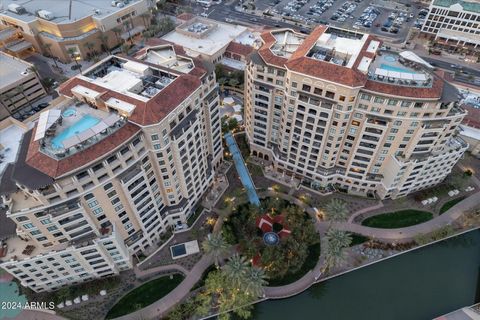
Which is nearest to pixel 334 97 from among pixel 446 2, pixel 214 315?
pixel 214 315

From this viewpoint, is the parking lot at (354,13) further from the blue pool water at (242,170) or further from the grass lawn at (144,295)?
the grass lawn at (144,295)

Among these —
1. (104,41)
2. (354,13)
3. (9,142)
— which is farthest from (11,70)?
(354,13)

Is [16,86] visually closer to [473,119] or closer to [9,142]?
[9,142]

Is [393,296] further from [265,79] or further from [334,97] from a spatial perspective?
[265,79]

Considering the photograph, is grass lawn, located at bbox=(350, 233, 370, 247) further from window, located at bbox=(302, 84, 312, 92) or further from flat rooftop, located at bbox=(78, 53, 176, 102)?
flat rooftop, located at bbox=(78, 53, 176, 102)

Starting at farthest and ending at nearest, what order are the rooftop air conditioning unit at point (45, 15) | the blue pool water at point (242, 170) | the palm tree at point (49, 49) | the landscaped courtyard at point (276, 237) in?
the palm tree at point (49, 49), the rooftop air conditioning unit at point (45, 15), the blue pool water at point (242, 170), the landscaped courtyard at point (276, 237)

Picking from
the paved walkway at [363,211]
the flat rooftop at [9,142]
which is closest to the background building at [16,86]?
the flat rooftop at [9,142]
